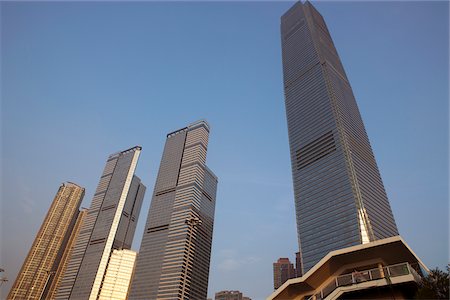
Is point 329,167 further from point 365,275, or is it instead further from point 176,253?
point 365,275

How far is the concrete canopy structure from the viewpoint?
18688 millimetres

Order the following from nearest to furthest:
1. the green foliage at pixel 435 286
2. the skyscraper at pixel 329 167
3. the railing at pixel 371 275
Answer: the green foliage at pixel 435 286 → the railing at pixel 371 275 → the skyscraper at pixel 329 167

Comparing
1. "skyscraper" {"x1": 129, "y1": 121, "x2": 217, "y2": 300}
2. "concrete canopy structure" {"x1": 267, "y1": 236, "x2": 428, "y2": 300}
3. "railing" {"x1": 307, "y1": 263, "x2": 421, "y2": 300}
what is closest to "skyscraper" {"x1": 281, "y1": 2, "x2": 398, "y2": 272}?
"skyscraper" {"x1": 129, "y1": 121, "x2": 217, "y2": 300}

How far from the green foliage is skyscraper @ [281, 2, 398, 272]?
10050 cm

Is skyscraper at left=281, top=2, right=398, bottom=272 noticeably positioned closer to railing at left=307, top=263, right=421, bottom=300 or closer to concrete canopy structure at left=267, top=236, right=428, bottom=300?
concrete canopy structure at left=267, top=236, right=428, bottom=300

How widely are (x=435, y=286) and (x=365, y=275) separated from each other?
11.5ft

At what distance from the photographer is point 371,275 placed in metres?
19.2

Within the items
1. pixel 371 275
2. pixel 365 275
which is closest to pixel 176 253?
pixel 365 275

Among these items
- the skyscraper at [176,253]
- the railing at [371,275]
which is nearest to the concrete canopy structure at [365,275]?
the railing at [371,275]

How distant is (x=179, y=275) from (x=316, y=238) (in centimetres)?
7497

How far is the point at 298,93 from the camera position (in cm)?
16888

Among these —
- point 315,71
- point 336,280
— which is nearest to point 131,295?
point 315,71

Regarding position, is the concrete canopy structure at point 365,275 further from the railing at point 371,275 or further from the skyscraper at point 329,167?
the skyscraper at point 329,167

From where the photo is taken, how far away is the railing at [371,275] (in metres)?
18.7
